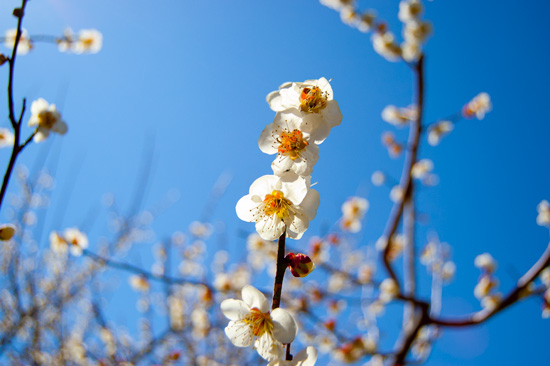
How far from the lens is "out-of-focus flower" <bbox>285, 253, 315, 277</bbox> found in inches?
35.7

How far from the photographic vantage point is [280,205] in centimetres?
100

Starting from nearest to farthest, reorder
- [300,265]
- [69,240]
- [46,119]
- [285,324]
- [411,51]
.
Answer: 1. [285,324]
2. [300,265]
3. [46,119]
4. [69,240]
5. [411,51]

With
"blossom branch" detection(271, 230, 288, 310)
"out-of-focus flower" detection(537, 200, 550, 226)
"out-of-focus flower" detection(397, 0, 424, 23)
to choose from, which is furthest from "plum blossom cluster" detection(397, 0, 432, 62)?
"blossom branch" detection(271, 230, 288, 310)

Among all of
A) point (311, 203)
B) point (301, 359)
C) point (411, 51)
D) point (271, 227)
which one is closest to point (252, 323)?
point (301, 359)

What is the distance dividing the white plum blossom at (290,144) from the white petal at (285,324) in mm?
345

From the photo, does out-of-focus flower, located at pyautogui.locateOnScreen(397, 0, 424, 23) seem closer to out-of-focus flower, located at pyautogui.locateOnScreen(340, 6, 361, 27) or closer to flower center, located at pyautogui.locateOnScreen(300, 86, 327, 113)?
out-of-focus flower, located at pyautogui.locateOnScreen(340, 6, 361, 27)

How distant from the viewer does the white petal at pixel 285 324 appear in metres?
0.80

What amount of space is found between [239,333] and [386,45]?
3300 mm

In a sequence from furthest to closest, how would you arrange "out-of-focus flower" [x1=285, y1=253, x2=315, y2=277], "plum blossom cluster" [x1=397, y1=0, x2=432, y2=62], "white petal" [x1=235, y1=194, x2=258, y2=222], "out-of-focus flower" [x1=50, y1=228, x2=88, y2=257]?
1. "plum blossom cluster" [x1=397, y1=0, x2=432, y2=62]
2. "out-of-focus flower" [x1=50, y1=228, x2=88, y2=257]
3. "white petal" [x1=235, y1=194, x2=258, y2=222]
4. "out-of-focus flower" [x1=285, y1=253, x2=315, y2=277]

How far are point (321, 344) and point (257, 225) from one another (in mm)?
3967

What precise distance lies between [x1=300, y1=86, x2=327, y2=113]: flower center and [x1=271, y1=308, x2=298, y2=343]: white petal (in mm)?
542

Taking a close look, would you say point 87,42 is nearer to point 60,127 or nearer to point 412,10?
point 60,127

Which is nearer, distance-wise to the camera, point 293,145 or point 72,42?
point 293,145

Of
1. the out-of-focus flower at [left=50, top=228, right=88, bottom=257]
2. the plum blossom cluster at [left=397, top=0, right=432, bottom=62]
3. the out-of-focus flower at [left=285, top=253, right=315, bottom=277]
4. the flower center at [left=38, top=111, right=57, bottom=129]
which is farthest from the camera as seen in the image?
the plum blossom cluster at [left=397, top=0, right=432, bottom=62]
